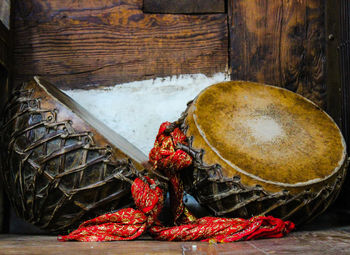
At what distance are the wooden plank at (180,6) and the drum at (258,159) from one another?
72 cm

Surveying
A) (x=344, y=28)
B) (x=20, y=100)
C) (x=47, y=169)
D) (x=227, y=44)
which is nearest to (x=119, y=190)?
(x=47, y=169)

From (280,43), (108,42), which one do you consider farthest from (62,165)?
(280,43)

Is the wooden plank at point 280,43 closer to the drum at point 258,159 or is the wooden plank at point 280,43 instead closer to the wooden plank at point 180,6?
the wooden plank at point 180,6

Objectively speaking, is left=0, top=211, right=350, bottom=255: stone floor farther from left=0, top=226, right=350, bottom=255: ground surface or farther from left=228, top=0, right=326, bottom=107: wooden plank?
left=228, top=0, right=326, bottom=107: wooden plank

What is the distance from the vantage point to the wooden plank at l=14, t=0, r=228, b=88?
2.20 m

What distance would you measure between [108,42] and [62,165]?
102 centimetres

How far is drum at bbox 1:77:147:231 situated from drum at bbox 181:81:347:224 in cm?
31

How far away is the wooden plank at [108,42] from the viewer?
86.7 inches

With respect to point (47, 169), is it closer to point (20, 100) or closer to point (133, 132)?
point (20, 100)

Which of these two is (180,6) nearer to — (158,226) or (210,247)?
(158,226)

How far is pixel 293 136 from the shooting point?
1640mm

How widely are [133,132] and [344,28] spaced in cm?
133

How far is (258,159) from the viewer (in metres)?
1.48

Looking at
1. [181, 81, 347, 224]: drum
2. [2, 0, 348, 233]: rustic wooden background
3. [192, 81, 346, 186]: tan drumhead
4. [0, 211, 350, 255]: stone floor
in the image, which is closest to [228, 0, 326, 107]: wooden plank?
[2, 0, 348, 233]: rustic wooden background
